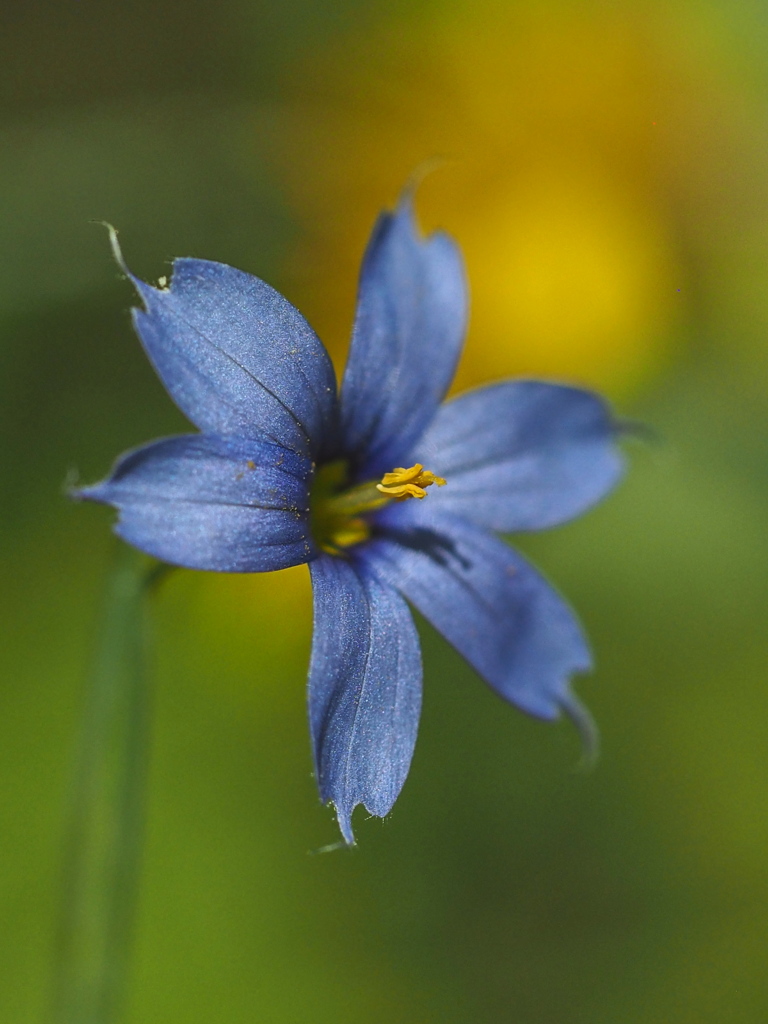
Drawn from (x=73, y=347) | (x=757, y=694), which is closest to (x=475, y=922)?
(x=757, y=694)

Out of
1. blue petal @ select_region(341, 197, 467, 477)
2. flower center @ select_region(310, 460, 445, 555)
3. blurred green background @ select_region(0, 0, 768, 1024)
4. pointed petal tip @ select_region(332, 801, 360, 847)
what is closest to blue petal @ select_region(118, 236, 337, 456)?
blue petal @ select_region(341, 197, 467, 477)

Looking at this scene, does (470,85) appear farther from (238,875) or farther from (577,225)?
(238,875)

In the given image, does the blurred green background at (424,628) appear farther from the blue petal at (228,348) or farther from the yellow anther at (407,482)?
the blue petal at (228,348)

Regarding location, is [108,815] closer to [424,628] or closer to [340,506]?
[340,506]

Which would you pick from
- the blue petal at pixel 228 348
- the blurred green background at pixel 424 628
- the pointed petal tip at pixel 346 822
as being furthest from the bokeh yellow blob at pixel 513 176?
the pointed petal tip at pixel 346 822

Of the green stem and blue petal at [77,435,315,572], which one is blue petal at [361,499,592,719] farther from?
the green stem

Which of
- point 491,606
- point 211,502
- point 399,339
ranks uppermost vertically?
point 399,339

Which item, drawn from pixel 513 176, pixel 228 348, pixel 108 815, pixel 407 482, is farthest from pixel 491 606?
pixel 513 176
